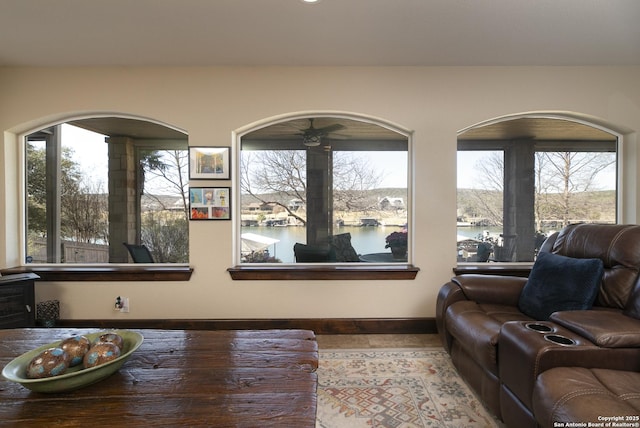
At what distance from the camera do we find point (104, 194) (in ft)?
11.0

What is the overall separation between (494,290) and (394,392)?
1111 mm

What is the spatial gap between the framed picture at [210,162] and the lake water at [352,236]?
64 cm

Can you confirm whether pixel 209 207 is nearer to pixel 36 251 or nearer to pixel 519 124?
pixel 36 251

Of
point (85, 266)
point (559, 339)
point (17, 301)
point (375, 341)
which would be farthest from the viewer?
point (85, 266)

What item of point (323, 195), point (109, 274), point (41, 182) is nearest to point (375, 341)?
point (323, 195)

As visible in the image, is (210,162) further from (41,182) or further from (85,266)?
(41,182)

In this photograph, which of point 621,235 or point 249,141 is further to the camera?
point 249,141

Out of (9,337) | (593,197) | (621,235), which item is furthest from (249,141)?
(593,197)

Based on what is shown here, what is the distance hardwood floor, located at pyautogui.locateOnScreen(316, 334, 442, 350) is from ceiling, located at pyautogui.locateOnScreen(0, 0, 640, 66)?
2665 mm

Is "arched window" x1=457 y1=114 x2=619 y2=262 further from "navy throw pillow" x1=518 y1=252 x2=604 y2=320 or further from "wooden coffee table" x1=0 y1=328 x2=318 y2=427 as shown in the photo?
"wooden coffee table" x1=0 y1=328 x2=318 y2=427

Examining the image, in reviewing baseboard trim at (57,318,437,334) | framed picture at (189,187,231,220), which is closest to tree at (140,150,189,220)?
framed picture at (189,187,231,220)

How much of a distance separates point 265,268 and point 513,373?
87.7 inches

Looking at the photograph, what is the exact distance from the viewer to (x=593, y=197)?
3.34 meters

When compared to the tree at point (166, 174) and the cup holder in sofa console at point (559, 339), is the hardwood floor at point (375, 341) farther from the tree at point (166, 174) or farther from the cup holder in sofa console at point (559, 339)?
the tree at point (166, 174)
